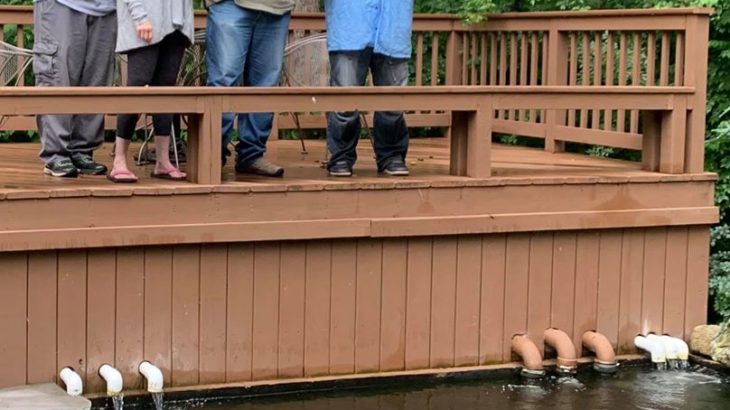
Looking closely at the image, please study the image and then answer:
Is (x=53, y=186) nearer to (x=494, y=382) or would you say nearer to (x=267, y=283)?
(x=267, y=283)

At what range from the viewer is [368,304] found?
21.0 ft

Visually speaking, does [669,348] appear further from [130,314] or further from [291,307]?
[130,314]

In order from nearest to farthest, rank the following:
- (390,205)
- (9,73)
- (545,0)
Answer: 1. (390,205)
2. (9,73)
3. (545,0)

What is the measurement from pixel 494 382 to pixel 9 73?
353cm

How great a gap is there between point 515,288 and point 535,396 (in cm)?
64

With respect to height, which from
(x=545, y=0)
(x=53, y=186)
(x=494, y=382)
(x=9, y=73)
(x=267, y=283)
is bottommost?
(x=494, y=382)

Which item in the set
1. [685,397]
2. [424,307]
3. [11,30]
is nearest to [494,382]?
[424,307]

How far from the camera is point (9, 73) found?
8.00 meters

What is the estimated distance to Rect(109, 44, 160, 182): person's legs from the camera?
613 centimetres

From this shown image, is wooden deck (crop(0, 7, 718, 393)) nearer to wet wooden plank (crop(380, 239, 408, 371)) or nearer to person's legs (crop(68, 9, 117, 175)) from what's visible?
wet wooden plank (crop(380, 239, 408, 371))

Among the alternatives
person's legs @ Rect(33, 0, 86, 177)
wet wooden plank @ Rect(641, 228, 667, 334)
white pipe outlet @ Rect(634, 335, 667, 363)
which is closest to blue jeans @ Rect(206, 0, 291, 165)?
person's legs @ Rect(33, 0, 86, 177)

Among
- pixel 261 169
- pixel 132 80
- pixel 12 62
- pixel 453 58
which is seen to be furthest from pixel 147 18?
pixel 453 58

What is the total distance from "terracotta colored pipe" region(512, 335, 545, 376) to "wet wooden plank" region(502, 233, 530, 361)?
61 millimetres

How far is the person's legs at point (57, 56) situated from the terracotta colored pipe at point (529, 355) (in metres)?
2.32
